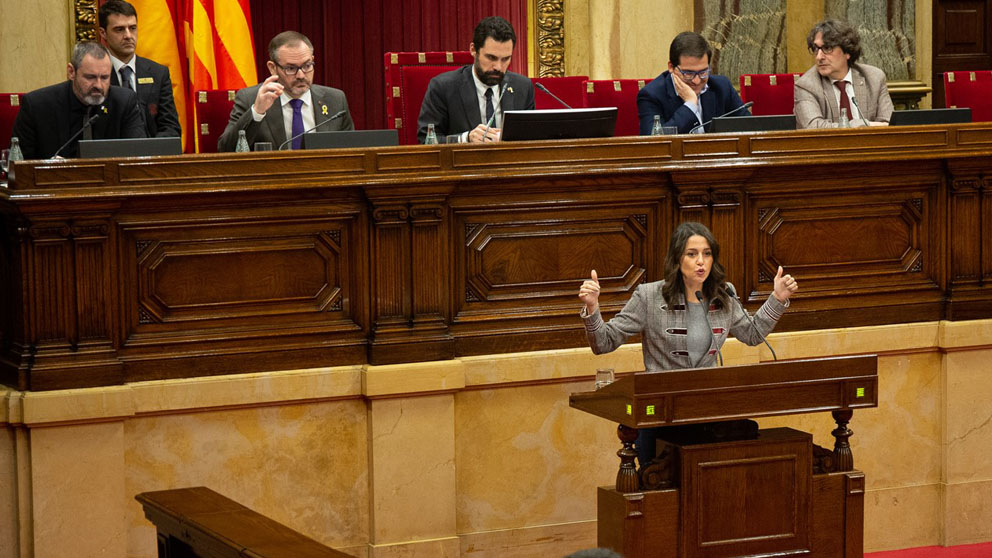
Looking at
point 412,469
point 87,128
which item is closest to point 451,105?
point 87,128

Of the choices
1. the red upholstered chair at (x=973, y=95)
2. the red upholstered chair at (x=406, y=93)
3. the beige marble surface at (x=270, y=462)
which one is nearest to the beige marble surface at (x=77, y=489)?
the beige marble surface at (x=270, y=462)

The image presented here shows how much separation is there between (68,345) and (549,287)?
64.5 inches

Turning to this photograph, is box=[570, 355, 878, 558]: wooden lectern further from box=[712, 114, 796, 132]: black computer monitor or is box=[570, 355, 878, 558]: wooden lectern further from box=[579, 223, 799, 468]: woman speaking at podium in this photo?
box=[712, 114, 796, 132]: black computer monitor

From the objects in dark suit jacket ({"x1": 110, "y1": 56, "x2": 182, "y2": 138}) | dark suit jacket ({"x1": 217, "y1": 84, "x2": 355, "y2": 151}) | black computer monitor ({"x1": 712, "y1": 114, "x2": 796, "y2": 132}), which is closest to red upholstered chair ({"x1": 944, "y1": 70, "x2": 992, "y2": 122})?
black computer monitor ({"x1": 712, "y1": 114, "x2": 796, "y2": 132})

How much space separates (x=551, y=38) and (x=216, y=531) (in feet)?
19.2

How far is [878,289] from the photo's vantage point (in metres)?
5.43

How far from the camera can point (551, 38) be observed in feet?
27.2

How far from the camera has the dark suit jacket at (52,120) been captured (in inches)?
200

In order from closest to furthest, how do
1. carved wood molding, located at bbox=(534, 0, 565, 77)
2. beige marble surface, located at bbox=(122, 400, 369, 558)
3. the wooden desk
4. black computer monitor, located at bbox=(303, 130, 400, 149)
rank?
the wooden desk
beige marble surface, located at bbox=(122, 400, 369, 558)
black computer monitor, located at bbox=(303, 130, 400, 149)
carved wood molding, located at bbox=(534, 0, 565, 77)

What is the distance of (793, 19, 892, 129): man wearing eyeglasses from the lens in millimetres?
5926

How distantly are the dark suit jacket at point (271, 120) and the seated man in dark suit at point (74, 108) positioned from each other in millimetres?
417

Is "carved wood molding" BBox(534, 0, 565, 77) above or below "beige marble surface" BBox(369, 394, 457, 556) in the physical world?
above

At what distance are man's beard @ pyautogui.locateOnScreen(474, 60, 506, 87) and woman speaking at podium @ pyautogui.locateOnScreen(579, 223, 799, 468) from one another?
1.49 metres

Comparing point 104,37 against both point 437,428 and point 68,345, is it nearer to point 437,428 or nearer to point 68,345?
point 68,345
